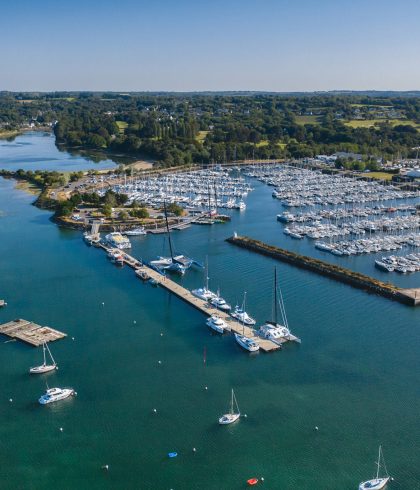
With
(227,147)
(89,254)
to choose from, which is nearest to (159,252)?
(89,254)

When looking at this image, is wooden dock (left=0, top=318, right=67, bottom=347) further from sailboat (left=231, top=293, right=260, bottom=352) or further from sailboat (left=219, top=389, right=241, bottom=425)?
sailboat (left=219, top=389, right=241, bottom=425)

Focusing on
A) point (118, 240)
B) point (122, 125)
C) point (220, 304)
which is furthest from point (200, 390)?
point (122, 125)

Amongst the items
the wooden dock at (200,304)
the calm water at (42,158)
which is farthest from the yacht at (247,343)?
the calm water at (42,158)

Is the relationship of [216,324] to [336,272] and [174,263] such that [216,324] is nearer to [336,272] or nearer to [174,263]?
[174,263]

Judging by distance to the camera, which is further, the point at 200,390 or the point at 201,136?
the point at 201,136

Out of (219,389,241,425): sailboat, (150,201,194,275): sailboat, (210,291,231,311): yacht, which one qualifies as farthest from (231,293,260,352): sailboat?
(150,201,194,275): sailboat

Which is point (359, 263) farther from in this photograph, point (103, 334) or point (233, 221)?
point (103, 334)

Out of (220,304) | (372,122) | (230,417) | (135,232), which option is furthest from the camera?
(372,122)
